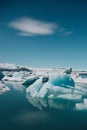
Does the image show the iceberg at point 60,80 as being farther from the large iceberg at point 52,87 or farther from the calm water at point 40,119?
the calm water at point 40,119

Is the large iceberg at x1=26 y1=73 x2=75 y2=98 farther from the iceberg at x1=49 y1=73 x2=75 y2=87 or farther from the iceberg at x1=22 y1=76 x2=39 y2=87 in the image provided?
the iceberg at x1=22 y1=76 x2=39 y2=87

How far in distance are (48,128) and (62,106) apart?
369cm

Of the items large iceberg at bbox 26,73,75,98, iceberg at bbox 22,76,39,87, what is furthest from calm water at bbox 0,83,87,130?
iceberg at bbox 22,76,39,87

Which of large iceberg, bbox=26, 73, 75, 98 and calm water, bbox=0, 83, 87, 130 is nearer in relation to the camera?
calm water, bbox=0, 83, 87, 130

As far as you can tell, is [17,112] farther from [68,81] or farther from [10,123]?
[68,81]

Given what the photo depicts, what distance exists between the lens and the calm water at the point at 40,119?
7045mm

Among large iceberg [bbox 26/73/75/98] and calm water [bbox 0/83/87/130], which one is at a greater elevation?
large iceberg [bbox 26/73/75/98]

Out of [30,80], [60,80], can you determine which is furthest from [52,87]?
[30,80]

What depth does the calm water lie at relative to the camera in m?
7.04

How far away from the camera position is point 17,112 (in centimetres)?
890

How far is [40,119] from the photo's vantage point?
25.7 ft

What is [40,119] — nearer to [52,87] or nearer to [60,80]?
[52,87]

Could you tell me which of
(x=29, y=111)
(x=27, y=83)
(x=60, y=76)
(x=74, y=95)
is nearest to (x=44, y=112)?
(x=29, y=111)

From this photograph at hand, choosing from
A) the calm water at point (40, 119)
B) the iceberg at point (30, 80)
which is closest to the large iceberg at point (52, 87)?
the calm water at point (40, 119)
